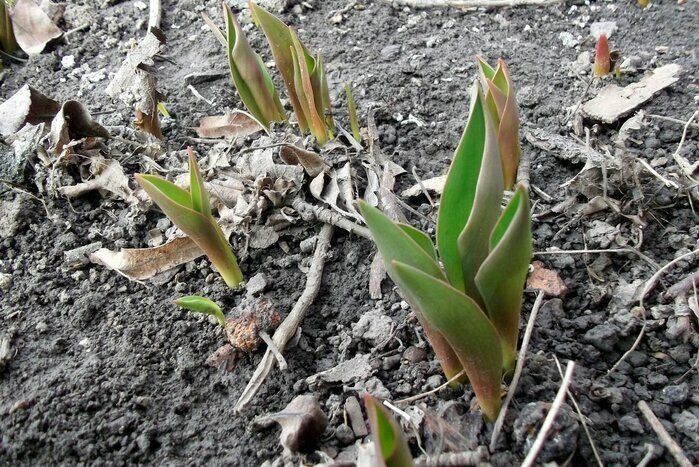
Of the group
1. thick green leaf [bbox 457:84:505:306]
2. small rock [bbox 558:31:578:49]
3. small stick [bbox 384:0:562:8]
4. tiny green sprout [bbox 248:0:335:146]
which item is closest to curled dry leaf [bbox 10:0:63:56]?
tiny green sprout [bbox 248:0:335:146]

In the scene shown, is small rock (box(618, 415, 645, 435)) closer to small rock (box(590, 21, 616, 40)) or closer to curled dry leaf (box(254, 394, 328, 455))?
curled dry leaf (box(254, 394, 328, 455))

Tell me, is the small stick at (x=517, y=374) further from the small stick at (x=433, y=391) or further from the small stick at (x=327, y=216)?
the small stick at (x=327, y=216)

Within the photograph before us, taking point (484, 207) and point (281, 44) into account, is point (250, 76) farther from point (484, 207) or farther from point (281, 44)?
point (484, 207)

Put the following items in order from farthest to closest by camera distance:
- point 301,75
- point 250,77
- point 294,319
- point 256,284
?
point 250,77, point 301,75, point 256,284, point 294,319

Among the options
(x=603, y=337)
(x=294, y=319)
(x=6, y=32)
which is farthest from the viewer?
(x=6, y=32)

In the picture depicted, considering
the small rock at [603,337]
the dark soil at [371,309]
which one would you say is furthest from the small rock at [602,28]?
the small rock at [603,337]

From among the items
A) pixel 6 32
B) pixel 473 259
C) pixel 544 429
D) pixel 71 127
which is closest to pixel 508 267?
pixel 473 259

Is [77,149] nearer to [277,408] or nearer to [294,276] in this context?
[294,276]
